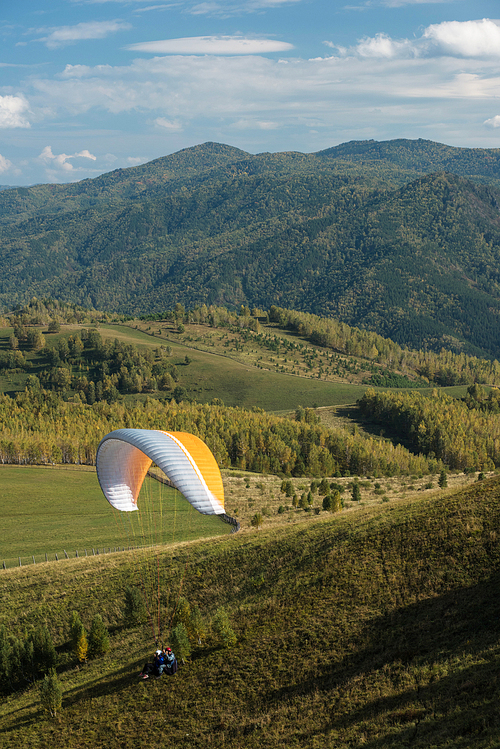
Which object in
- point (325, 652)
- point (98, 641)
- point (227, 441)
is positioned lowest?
point (227, 441)

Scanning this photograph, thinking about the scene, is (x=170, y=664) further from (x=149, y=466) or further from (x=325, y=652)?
(x=149, y=466)

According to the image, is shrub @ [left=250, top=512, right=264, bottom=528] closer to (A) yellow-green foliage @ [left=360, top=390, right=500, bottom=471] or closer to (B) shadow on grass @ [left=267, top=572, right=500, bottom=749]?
(B) shadow on grass @ [left=267, top=572, right=500, bottom=749]

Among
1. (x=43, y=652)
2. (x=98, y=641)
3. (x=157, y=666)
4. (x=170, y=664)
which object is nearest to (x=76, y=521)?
(x=43, y=652)

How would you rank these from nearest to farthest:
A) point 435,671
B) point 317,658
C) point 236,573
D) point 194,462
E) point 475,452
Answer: point 435,671, point 317,658, point 194,462, point 236,573, point 475,452

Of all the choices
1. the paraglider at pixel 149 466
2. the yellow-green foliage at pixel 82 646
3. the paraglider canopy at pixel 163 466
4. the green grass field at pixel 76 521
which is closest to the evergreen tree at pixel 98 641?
the yellow-green foliage at pixel 82 646

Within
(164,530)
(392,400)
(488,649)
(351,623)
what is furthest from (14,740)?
(392,400)

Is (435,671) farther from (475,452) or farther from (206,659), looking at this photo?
(475,452)
